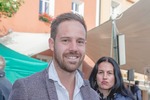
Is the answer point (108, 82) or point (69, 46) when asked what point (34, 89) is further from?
point (108, 82)

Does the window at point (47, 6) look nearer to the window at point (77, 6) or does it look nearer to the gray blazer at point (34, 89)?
the window at point (77, 6)

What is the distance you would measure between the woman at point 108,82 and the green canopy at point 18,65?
2597 mm

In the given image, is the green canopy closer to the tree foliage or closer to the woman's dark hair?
the tree foliage

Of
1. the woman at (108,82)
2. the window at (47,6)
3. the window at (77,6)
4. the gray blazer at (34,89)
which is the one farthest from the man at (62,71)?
the window at (77,6)

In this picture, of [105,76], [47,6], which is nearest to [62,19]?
[105,76]

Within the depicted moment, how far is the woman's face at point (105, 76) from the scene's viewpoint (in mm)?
3070

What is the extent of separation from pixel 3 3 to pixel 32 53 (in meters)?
1.34

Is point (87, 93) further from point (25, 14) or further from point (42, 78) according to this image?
point (25, 14)

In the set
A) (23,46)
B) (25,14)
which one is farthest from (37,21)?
(23,46)

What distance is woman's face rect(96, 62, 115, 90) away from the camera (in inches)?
121

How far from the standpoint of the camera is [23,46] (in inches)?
280

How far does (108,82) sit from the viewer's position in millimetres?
3074

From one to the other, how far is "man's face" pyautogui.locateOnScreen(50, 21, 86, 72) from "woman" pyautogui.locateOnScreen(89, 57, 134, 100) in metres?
1.53

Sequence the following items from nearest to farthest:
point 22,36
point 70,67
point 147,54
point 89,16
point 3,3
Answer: point 70,67, point 3,3, point 147,54, point 22,36, point 89,16
